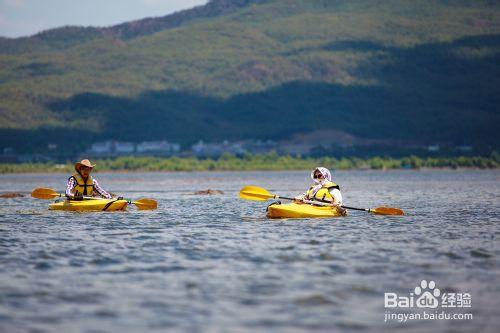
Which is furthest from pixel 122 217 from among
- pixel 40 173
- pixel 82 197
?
pixel 40 173

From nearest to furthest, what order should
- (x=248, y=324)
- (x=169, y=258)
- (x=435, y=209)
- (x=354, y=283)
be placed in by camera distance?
(x=248, y=324), (x=354, y=283), (x=169, y=258), (x=435, y=209)

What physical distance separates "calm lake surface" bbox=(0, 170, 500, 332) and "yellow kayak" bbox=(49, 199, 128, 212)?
1.58 m

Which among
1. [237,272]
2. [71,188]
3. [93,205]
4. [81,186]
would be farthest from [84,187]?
[237,272]

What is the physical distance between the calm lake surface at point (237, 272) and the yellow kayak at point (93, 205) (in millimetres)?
1581

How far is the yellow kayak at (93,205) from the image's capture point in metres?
37.6

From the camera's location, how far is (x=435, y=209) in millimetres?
43875

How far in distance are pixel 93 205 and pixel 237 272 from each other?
16968 mm

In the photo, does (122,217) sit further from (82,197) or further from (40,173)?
(40,173)

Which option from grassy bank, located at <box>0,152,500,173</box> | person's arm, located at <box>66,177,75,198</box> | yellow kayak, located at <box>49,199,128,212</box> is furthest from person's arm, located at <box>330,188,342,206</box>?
grassy bank, located at <box>0,152,500,173</box>

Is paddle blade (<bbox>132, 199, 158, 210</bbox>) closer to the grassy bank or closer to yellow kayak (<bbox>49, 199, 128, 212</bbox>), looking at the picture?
yellow kayak (<bbox>49, 199, 128, 212</bbox>)

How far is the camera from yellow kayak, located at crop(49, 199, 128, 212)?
123 feet

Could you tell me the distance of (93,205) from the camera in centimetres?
3766

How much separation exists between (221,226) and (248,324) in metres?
17.3

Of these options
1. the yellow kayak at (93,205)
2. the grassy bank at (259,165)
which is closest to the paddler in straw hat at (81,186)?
the yellow kayak at (93,205)
